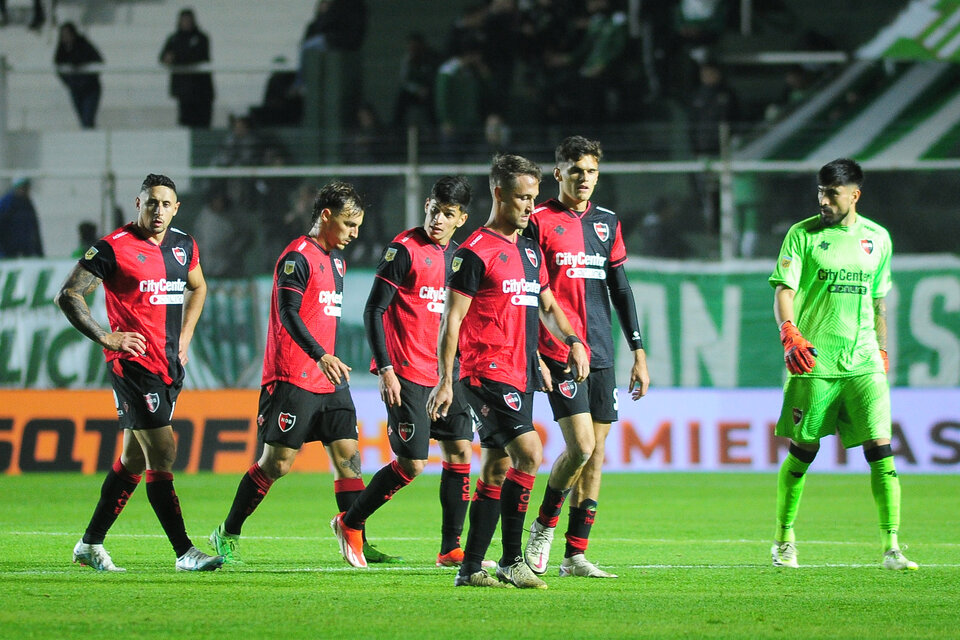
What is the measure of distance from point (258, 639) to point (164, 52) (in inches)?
695

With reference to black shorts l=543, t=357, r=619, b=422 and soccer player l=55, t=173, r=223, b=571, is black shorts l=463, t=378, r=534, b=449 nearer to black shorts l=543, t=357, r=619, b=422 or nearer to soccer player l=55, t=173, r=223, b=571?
black shorts l=543, t=357, r=619, b=422

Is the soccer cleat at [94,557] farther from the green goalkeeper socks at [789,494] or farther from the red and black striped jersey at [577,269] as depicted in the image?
the green goalkeeper socks at [789,494]

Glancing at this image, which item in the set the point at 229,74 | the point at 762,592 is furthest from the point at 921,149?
the point at 762,592

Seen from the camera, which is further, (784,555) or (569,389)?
(784,555)

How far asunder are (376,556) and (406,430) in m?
0.80

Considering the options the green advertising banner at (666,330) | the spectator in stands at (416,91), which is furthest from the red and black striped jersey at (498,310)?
the spectator in stands at (416,91)

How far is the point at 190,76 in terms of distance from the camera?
69.2 feet

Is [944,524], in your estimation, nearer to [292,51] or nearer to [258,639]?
[258,639]

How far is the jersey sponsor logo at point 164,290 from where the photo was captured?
7642 mm

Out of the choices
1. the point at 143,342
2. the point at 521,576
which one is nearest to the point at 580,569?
the point at 521,576

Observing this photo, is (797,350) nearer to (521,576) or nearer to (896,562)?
(896,562)

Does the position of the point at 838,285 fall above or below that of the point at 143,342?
above

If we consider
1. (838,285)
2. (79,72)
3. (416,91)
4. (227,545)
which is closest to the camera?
(227,545)

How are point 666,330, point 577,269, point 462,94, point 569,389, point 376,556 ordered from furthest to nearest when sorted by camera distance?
point 462,94 → point 666,330 → point 376,556 → point 577,269 → point 569,389
